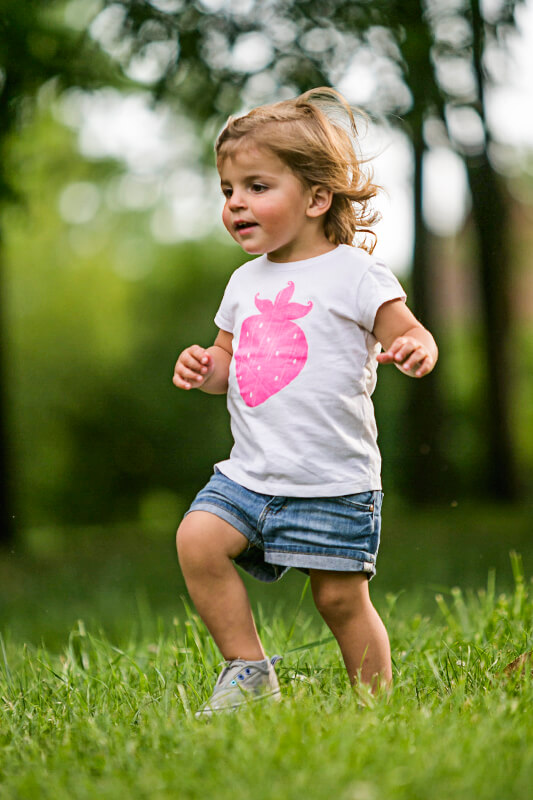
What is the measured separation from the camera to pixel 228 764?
190cm

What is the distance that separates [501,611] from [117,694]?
1496mm

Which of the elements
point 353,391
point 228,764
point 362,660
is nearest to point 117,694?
point 362,660

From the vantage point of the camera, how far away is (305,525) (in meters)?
2.54

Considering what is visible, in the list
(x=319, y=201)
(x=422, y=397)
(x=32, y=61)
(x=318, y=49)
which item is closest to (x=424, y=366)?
(x=319, y=201)

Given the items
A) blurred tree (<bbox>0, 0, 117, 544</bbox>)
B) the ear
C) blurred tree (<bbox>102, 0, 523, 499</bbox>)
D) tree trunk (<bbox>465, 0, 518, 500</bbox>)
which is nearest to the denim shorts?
the ear

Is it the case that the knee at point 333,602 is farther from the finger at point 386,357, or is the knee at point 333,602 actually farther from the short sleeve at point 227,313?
the short sleeve at point 227,313

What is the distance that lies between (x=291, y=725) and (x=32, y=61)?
6609 millimetres

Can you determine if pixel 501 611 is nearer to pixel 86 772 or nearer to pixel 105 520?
pixel 86 772

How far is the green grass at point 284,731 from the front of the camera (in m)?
1.80

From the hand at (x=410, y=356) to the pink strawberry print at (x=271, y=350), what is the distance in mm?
298

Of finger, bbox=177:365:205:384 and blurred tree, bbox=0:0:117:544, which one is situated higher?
blurred tree, bbox=0:0:117:544

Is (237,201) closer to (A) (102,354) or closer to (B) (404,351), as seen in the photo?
(B) (404,351)

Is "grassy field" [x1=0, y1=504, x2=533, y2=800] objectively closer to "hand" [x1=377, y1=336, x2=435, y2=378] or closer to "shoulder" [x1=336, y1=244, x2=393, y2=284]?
"hand" [x1=377, y1=336, x2=435, y2=378]

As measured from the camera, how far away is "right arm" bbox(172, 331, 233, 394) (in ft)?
8.93
